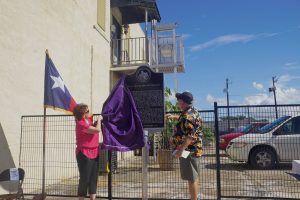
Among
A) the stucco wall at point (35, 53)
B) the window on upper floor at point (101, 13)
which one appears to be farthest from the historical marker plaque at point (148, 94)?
the window on upper floor at point (101, 13)

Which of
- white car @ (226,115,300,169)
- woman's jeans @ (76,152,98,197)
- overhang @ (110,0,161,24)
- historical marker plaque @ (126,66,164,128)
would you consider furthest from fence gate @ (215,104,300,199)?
overhang @ (110,0,161,24)

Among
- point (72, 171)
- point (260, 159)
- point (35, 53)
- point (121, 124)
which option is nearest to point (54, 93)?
point (121, 124)

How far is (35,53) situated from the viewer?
7.74 m

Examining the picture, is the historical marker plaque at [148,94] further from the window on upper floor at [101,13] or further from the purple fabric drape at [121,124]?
the window on upper floor at [101,13]

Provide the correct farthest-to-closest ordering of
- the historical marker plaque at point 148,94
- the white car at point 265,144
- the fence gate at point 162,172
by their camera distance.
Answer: the white car at point 265,144 < the fence gate at point 162,172 < the historical marker plaque at point 148,94

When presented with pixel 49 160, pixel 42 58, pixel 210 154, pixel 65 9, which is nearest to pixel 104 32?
pixel 65 9

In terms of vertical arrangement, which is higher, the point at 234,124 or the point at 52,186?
the point at 234,124

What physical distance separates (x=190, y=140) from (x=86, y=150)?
1.60 m

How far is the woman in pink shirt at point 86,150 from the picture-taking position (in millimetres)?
5277

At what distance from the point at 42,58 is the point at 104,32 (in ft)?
17.8

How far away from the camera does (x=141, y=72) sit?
5.94 m

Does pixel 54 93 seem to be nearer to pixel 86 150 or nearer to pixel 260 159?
pixel 86 150

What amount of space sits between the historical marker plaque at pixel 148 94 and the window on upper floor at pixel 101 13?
7.16 m

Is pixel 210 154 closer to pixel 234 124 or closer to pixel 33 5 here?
pixel 234 124
